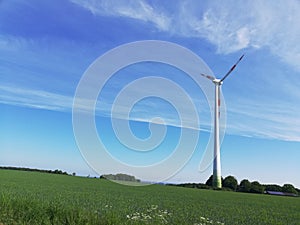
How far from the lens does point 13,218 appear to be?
10.7 metres

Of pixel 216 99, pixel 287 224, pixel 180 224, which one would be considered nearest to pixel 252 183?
pixel 216 99

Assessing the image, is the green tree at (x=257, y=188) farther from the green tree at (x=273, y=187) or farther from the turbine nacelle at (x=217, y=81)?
the turbine nacelle at (x=217, y=81)

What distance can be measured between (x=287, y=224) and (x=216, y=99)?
34031mm

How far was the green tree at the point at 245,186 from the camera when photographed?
84.4 metres

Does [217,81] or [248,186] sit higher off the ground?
[217,81]

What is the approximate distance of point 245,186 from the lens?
8550 centimetres

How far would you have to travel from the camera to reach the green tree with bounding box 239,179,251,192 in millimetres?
84381

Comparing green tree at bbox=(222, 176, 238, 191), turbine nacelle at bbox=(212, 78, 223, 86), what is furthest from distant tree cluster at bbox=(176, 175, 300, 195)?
turbine nacelle at bbox=(212, 78, 223, 86)

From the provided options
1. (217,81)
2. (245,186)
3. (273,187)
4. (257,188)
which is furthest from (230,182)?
(217,81)

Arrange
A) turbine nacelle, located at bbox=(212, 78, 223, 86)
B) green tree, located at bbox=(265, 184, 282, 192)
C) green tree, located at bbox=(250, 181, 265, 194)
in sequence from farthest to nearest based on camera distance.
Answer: green tree, located at bbox=(265, 184, 282, 192), green tree, located at bbox=(250, 181, 265, 194), turbine nacelle, located at bbox=(212, 78, 223, 86)

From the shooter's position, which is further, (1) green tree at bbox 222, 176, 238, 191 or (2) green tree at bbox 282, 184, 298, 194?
(2) green tree at bbox 282, 184, 298, 194

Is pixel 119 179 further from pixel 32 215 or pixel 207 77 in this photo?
pixel 207 77

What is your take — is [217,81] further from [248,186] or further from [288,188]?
[288,188]

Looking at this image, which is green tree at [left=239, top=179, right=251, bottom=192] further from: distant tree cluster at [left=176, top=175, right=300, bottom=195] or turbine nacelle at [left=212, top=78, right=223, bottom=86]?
turbine nacelle at [left=212, top=78, right=223, bottom=86]
